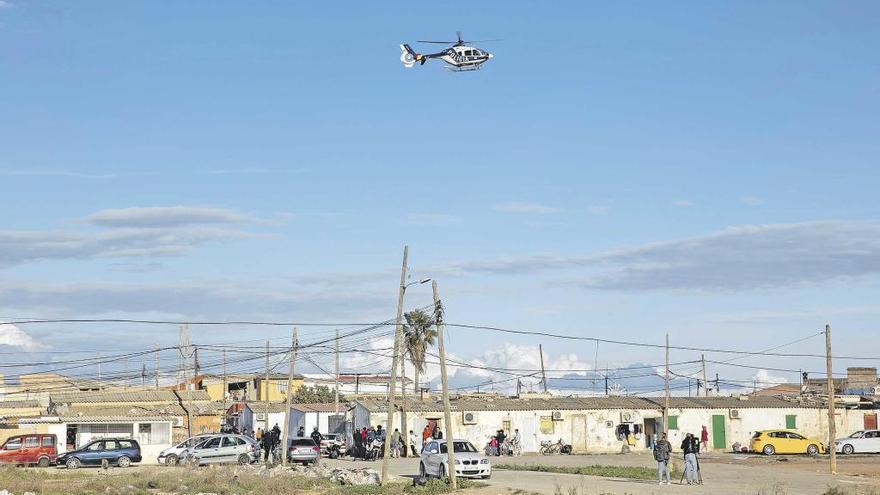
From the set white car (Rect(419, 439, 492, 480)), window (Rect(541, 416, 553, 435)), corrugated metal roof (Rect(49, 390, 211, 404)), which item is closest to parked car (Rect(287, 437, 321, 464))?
white car (Rect(419, 439, 492, 480))

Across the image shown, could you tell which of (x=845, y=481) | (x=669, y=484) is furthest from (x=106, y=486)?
(x=845, y=481)

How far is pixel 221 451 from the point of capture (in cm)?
5475

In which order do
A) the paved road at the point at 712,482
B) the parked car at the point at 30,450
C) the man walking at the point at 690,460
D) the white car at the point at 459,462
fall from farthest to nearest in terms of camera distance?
the parked car at the point at 30,450
the white car at the point at 459,462
the man walking at the point at 690,460
the paved road at the point at 712,482

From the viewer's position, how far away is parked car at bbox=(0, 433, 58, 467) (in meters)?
56.2

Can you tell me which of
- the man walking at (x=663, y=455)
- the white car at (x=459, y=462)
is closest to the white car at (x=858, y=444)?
the man walking at (x=663, y=455)

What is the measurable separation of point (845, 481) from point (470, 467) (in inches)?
542

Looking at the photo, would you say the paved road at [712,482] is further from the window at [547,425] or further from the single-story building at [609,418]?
the window at [547,425]

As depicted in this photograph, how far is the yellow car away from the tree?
1982 inches

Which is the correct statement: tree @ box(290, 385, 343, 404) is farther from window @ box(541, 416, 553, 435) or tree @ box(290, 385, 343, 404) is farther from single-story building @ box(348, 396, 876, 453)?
window @ box(541, 416, 553, 435)

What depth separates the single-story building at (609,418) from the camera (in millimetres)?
69500

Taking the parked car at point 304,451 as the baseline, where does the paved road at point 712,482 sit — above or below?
below

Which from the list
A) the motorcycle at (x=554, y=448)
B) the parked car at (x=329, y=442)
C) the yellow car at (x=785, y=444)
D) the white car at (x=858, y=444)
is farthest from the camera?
the motorcycle at (x=554, y=448)

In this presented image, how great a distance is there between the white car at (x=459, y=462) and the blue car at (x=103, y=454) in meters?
19.5

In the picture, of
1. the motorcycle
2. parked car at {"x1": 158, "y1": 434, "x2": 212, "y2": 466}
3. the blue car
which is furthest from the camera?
the motorcycle
